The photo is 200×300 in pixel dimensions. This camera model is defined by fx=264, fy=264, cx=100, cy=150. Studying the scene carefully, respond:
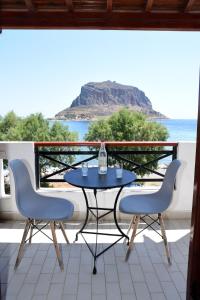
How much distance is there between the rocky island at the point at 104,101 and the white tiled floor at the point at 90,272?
17.0 meters

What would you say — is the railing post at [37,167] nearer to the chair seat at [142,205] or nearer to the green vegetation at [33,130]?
the chair seat at [142,205]

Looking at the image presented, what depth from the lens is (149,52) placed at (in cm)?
2112

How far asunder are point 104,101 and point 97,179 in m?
18.1

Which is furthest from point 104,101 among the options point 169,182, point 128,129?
point 169,182

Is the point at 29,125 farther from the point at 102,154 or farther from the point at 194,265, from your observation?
the point at 194,265

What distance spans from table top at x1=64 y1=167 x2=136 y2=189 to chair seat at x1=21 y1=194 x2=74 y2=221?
0.27 meters

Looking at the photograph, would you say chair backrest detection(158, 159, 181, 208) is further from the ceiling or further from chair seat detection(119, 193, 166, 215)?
the ceiling

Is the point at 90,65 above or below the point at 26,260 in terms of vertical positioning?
above

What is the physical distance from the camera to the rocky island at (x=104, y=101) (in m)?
19.9

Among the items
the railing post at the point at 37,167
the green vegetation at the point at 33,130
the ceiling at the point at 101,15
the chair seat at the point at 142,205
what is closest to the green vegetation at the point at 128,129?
the green vegetation at the point at 33,130

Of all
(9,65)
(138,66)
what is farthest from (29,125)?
(138,66)

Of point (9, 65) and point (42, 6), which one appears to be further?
point (9, 65)

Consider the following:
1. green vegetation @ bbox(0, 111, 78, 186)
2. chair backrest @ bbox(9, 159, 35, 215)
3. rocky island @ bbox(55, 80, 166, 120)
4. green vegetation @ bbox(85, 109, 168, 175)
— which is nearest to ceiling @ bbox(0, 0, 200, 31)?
chair backrest @ bbox(9, 159, 35, 215)

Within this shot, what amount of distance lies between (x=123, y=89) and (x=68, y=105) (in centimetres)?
469
